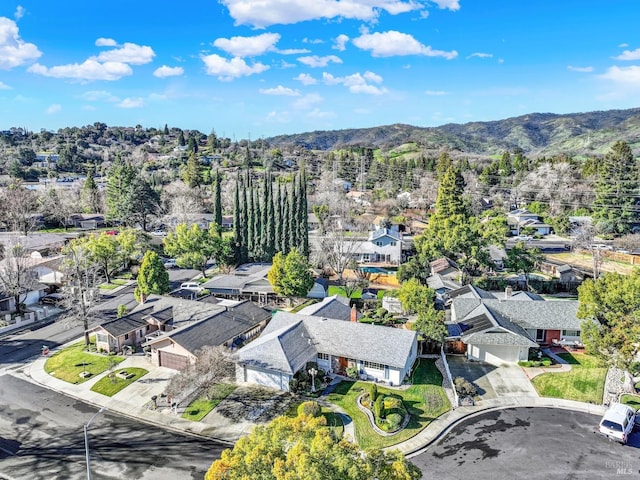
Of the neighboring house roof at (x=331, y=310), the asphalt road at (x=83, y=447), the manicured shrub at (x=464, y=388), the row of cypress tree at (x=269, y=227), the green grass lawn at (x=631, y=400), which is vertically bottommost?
the asphalt road at (x=83, y=447)

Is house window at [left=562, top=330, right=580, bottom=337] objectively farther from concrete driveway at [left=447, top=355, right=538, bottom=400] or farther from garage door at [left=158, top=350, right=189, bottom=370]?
garage door at [left=158, top=350, right=189, bottom=370]

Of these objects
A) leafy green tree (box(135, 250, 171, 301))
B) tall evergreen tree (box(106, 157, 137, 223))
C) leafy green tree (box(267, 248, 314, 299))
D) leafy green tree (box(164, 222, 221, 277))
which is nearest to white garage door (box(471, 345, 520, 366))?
leafy green tree (box(267, 248, 314, 299))

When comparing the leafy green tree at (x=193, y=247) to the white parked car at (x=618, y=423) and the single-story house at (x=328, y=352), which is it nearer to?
the single-story house at (x=328, y=352)

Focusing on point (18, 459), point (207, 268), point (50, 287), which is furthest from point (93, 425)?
point (207, 268)

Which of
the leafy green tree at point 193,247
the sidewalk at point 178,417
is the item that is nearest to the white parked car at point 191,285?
the leafy green tree at point 193,247

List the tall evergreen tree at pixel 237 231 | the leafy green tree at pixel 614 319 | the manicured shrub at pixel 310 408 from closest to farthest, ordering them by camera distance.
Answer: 1. the manicured shrub at pixel 310 408
2. the leafy green tree at pixel 614 319
3. the tall evergreen tree at pixel 237 231
